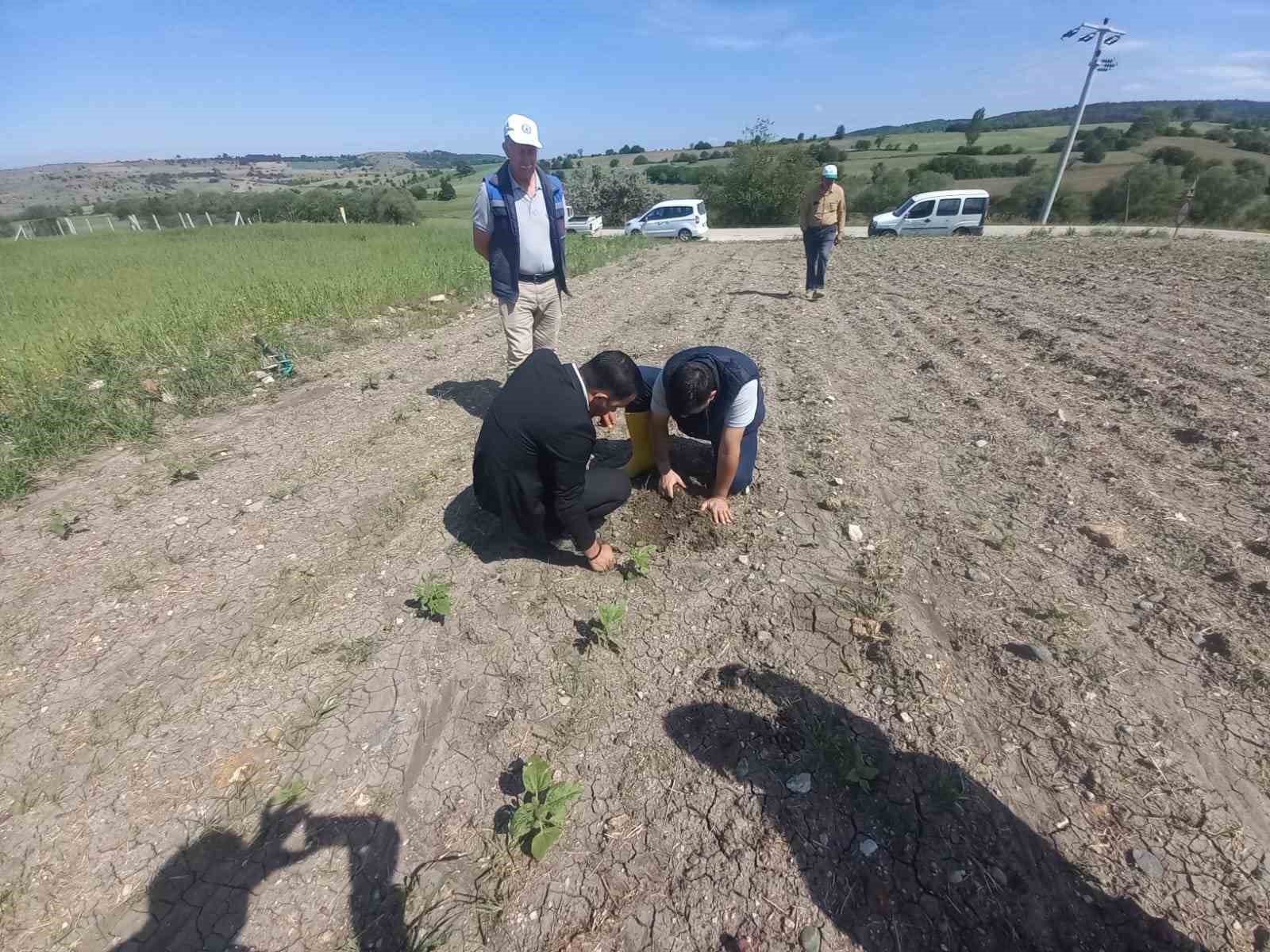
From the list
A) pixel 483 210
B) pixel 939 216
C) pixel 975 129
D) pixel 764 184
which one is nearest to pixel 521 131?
pixel 483 210

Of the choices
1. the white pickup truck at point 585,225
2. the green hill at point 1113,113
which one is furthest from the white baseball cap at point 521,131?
the green hill at point 1113,113

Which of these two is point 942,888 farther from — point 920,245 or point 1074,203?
point 1074,203

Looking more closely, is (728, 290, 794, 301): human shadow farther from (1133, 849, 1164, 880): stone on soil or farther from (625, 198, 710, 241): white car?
(625, 198, 710, 241): white car

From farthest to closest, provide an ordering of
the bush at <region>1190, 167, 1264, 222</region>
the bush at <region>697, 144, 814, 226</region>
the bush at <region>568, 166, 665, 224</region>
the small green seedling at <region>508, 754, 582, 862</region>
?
the bush at <region>568, 166, 665, 224</region>
the bush at <region>697, 144, 814, 226</region>
the bush at <region>1190, 167, 1264, 222</region>
the small green seedling at <region>508, 754, 582, 862</region>

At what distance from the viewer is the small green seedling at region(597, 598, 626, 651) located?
2.45 m

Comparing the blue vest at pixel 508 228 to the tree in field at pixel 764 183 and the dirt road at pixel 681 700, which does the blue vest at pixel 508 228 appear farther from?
the tree in field at pixel 764 183

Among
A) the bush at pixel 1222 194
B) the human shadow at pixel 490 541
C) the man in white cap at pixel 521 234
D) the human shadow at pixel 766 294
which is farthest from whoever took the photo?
the bush at pixel 1222 194

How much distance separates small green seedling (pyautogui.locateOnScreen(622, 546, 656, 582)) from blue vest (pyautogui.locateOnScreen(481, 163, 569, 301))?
2180 millimetres

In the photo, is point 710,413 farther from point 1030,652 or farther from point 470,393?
point 470,393

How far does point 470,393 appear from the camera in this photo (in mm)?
5410

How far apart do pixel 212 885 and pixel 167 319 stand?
24.6ft

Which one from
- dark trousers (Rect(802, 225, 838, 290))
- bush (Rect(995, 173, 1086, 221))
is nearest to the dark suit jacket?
dark trousers (Rect(802, 225, 838, 290))

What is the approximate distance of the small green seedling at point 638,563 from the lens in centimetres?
284

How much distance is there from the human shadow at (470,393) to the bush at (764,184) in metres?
28.9
